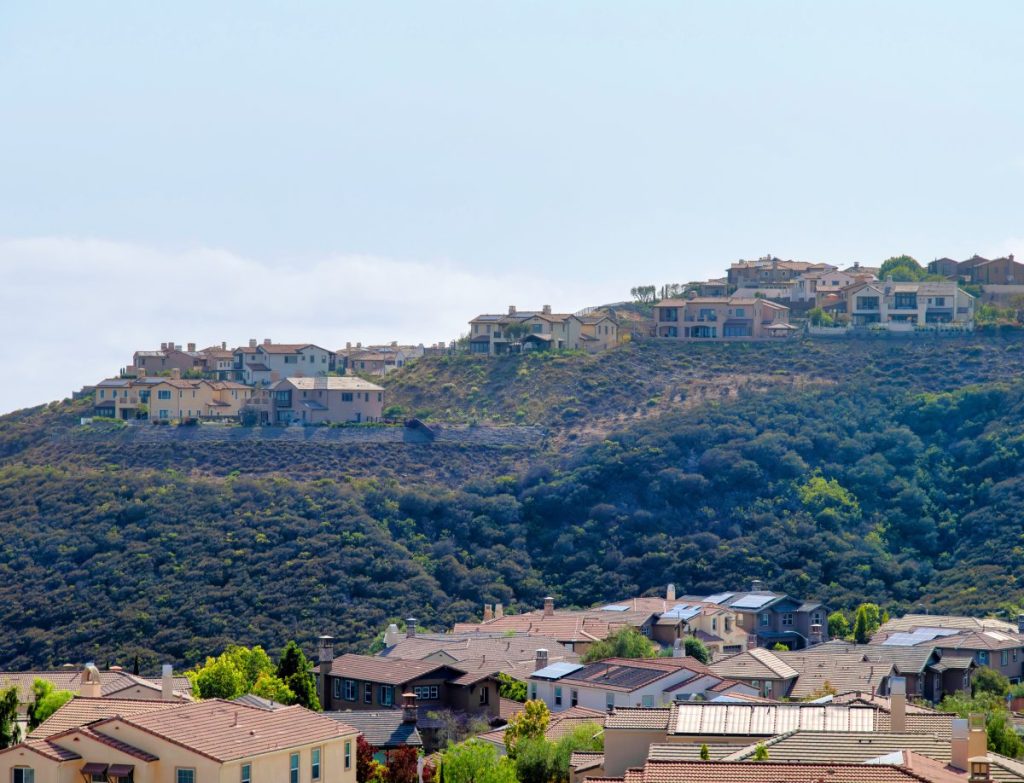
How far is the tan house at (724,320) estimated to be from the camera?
127 meters

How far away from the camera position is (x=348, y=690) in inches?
2594

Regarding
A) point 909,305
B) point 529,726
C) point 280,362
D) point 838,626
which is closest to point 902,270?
point 909,305

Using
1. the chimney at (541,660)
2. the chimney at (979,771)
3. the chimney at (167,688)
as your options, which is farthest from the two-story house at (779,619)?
the chimney at (979,771)

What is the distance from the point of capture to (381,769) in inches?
1871

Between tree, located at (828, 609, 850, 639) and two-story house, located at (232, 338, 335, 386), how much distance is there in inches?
1829

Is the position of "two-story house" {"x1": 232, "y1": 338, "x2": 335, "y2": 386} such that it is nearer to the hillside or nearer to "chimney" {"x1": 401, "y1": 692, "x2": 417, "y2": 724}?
the hillside

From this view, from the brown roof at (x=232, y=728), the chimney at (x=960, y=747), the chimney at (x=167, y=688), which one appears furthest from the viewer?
the chimney at (x=167, y=688)

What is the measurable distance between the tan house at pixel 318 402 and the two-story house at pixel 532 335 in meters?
11.9

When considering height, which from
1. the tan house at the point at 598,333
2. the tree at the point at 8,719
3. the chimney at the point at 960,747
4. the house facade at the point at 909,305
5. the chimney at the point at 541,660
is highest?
the house facade at the point at 909,305

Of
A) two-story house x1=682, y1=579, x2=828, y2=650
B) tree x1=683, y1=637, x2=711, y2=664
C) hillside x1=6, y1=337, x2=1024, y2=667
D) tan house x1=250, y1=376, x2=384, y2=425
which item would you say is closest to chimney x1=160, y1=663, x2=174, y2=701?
tree x1=683, y1=637, x2=711, y2=664

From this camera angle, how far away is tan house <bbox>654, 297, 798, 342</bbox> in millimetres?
126875

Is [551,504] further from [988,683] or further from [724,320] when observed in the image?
[988,683]

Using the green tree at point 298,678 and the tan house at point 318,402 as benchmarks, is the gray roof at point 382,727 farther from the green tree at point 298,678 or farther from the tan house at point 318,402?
the tan house at point 318,402

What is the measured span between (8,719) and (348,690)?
20.4m
